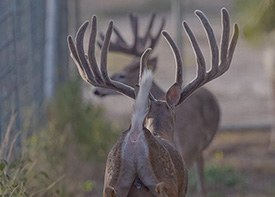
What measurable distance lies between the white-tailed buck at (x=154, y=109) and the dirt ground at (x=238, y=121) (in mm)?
3968

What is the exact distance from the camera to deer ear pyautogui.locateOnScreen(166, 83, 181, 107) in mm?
7977

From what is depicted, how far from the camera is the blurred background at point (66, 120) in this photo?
10305mm

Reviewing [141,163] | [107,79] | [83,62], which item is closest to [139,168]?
[141,163]

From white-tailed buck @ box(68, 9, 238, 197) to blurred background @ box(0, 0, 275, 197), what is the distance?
0.88m

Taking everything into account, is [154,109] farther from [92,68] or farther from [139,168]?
[139,168]

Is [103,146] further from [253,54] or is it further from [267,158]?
[253,54]

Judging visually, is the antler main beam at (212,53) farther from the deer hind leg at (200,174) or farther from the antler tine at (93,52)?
the deer hind leg at (200,174)

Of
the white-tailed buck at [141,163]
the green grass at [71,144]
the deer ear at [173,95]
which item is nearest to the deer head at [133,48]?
the green grass at [71,144]

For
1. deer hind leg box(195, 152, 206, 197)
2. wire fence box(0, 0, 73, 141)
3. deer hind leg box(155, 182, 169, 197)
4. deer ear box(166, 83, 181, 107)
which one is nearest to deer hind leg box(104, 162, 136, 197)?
deer hind leg box(155, 182, 169, 197)

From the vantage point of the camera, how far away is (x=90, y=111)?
13.0 m

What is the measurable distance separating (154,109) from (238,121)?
28.5ft

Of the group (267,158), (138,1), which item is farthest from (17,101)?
(138,1)

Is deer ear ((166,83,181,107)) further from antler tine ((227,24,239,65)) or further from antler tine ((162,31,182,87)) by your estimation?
antler tine ((227,24,239,65))

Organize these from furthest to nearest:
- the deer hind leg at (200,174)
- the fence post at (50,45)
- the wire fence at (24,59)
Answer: the fence post at (50,45) → the deer hind leg at (200,174) → the wire fence at (24,59)
